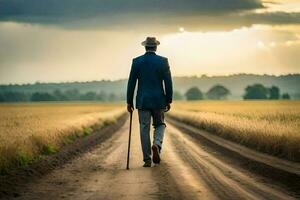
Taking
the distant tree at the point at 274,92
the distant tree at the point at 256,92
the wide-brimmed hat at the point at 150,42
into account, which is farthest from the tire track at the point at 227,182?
the distant tree at the point at 274,92

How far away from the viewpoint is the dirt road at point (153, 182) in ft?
27.7

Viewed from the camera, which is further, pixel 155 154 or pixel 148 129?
pixel 148 129

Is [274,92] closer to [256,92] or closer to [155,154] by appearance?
[256,92]

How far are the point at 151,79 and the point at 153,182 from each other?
371 centimetres

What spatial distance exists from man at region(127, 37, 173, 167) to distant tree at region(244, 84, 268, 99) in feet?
599

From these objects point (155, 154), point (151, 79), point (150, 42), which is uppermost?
point (150, 42)

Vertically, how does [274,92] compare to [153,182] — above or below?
above

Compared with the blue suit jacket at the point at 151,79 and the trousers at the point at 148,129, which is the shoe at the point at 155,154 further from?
the blue suit jacket at the point at 151,79

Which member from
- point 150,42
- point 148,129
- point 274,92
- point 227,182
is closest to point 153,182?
point 227,182

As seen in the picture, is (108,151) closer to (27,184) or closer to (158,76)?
(158,76)

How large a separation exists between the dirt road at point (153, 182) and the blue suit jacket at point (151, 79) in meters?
A: 1.49

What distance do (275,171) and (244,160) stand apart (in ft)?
8.77

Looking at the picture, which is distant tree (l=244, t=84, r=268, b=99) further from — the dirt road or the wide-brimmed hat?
the wide-brimmed hat

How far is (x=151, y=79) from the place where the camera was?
512 inches
